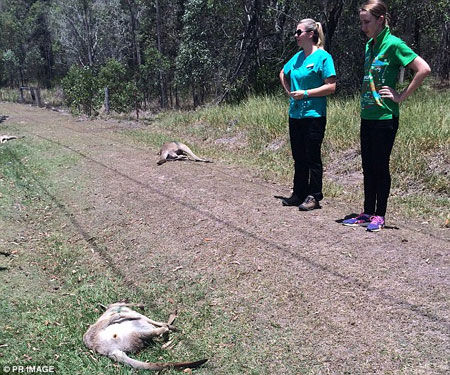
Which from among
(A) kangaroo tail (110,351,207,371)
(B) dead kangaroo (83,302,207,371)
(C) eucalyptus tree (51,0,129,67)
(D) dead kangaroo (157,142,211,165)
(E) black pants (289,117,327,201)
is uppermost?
(C) eucalyptus tree (51,0,129,67)

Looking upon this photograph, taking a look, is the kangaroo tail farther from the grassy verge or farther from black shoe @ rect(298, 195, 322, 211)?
the grassy verge

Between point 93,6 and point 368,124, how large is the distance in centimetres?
3156

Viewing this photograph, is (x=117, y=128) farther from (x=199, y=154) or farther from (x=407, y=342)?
(x=407, y=342)

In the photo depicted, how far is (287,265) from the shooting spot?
4.11 m

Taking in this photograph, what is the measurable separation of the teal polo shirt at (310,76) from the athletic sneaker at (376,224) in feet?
3.86

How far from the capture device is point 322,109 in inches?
192

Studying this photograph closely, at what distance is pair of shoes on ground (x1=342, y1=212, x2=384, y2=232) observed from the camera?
452 cm

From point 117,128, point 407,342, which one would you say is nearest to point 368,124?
point 407,342

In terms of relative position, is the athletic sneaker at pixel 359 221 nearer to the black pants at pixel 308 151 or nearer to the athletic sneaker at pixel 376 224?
the athletic sneaker at pixel 376 224

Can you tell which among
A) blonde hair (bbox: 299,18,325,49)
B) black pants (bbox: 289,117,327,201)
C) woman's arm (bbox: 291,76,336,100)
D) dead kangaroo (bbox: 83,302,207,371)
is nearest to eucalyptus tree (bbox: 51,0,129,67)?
black pants (bbox: 289,117,327,201)

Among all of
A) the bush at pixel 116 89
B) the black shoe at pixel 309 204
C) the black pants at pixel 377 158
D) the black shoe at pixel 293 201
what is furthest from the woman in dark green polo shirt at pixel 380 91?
the bush at pixel 116 89

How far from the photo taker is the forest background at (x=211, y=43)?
14406 mm

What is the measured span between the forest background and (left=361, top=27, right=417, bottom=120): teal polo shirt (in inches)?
343

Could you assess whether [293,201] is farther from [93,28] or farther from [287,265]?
[93,28]
